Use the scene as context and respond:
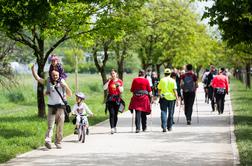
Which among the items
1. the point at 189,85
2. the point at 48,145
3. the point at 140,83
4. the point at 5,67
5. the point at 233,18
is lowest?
the point at 48,145

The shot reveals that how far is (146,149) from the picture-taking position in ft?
40.2

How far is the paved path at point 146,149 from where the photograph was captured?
10500 millimetres

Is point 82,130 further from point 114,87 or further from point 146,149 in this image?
point 114,87

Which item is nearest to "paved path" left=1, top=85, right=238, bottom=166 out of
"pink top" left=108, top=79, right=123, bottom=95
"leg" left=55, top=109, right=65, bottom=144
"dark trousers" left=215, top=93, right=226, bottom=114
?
"leg" left=55, top=109, right=65, bottom=144

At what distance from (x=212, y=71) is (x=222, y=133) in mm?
9622

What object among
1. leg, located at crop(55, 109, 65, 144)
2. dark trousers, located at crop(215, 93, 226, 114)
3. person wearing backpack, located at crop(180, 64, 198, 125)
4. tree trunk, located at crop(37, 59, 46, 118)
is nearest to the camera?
leg, located at crop(55, 109, 65, 144)

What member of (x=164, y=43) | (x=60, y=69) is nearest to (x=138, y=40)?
(x=164, y=43)

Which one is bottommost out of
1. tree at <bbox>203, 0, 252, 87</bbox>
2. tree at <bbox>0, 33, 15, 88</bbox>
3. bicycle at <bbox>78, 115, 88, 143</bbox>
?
bicycle at <bbox>78, 115, 88, 143</bbox>

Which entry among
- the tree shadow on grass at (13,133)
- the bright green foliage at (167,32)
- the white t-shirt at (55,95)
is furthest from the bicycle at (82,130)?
the bright green foliage at (167,32)

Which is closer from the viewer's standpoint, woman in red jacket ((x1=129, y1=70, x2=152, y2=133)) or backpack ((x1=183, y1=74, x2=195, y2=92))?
woman in red jacket ((x1=129, y1=70, x2=152, y2=133))

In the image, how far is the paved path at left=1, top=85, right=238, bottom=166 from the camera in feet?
34.4

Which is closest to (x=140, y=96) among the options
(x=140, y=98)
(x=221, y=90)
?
(x=140, y=98)

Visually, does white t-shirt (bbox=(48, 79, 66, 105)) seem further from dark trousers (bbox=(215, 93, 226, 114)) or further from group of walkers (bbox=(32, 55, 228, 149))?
dark trousers (bbox=(215, 93, 226, 114))

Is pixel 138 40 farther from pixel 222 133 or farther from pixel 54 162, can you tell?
pixel 54 162
